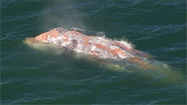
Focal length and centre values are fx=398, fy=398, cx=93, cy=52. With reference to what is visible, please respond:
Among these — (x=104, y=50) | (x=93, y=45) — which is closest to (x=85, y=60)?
(x=93, y=45)

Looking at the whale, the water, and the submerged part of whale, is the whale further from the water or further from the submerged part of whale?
the water

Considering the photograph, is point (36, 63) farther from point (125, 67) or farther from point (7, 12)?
point (7, 12)

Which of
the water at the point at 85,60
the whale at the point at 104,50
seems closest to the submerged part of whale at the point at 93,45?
the whale at the point at 104,50

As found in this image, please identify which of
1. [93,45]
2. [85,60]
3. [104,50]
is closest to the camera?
[85,60]

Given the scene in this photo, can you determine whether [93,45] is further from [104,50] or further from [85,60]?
[85,60]

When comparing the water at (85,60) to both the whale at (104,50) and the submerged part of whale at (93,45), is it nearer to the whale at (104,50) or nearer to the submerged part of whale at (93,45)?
the whale at (104,50)

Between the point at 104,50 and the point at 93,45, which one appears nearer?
the point at 104,50

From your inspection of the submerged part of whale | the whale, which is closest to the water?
the whale
